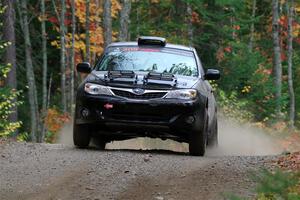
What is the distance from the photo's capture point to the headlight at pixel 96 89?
12336 millimetres

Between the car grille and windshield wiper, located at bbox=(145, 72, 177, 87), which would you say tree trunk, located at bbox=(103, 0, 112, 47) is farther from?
the car grille

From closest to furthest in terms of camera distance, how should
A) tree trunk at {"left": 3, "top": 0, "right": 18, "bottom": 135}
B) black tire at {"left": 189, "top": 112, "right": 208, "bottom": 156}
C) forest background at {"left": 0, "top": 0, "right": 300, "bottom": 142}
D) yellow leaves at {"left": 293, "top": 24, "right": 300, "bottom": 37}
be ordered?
1. black tire at {"left": 189, "top": 112, "right": 208, "bottom": 156}
2. tree trunk at {"left": 3, "top": 0, "right": 18, "bottom": 135}
3. forest background at {"left": 0, "top": 0, "right": 300, "bottom": 142}
4. yellow leaves at {"left": 293, "top": 24, "right": 300, "bottom": 37}

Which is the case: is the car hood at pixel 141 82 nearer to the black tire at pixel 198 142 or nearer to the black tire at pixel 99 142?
the black tire at pixel 198 142

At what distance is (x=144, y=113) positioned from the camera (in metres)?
12.3

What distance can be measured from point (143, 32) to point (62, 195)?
26655 mm

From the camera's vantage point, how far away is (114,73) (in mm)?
12641

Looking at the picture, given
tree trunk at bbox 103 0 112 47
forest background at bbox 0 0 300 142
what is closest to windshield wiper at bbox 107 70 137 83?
forest background at bbox 0 0 300 142

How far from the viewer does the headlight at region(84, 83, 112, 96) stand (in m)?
12.3

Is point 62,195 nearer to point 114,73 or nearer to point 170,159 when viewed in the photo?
point 170,159

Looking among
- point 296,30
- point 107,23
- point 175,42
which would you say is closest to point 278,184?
point 107,23

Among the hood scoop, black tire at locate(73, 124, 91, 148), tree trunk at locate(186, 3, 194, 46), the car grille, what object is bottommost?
tree trunk at locate(186, 3, 194, 46)

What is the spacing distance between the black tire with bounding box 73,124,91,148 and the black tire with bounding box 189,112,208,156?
169 centimetres

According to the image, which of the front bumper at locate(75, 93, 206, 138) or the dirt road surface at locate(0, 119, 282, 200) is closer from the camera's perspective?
the dirt road surface at locate(0, 119, 282, 200)

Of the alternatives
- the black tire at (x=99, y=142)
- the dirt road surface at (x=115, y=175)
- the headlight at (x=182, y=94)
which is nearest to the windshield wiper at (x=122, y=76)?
the headlight at (x=182, y=94)
